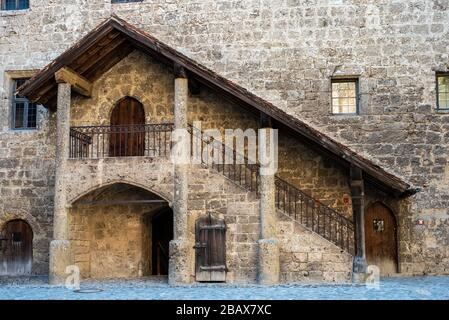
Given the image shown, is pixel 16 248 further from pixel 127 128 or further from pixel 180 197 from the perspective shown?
pixel 180 197

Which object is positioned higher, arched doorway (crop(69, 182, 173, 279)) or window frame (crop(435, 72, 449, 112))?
window frame (crop(435, 72, 449, 112))

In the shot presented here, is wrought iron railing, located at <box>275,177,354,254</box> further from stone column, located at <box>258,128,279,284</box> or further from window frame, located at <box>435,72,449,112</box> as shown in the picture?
window frame, located at <box>435,72,449,112</box>

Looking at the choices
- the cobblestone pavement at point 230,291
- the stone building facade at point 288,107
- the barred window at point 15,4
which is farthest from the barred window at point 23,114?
the cobblestone pavement at point 230,291

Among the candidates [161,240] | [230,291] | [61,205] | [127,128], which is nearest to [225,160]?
[127,128]

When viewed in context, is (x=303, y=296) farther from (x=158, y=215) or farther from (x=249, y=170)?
(x=158, y=215)

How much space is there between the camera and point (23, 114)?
1570 centimetres

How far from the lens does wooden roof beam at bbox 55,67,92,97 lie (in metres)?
Result: 12.8

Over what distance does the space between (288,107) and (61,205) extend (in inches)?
229

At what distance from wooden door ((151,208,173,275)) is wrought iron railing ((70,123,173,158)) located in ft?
6.57

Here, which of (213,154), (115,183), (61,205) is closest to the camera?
(115,183)

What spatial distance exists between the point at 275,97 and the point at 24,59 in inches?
263

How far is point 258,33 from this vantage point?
1481cm

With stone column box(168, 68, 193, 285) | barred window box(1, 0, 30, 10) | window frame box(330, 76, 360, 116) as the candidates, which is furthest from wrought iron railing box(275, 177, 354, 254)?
barred window box(1, 0, 30, 10)
